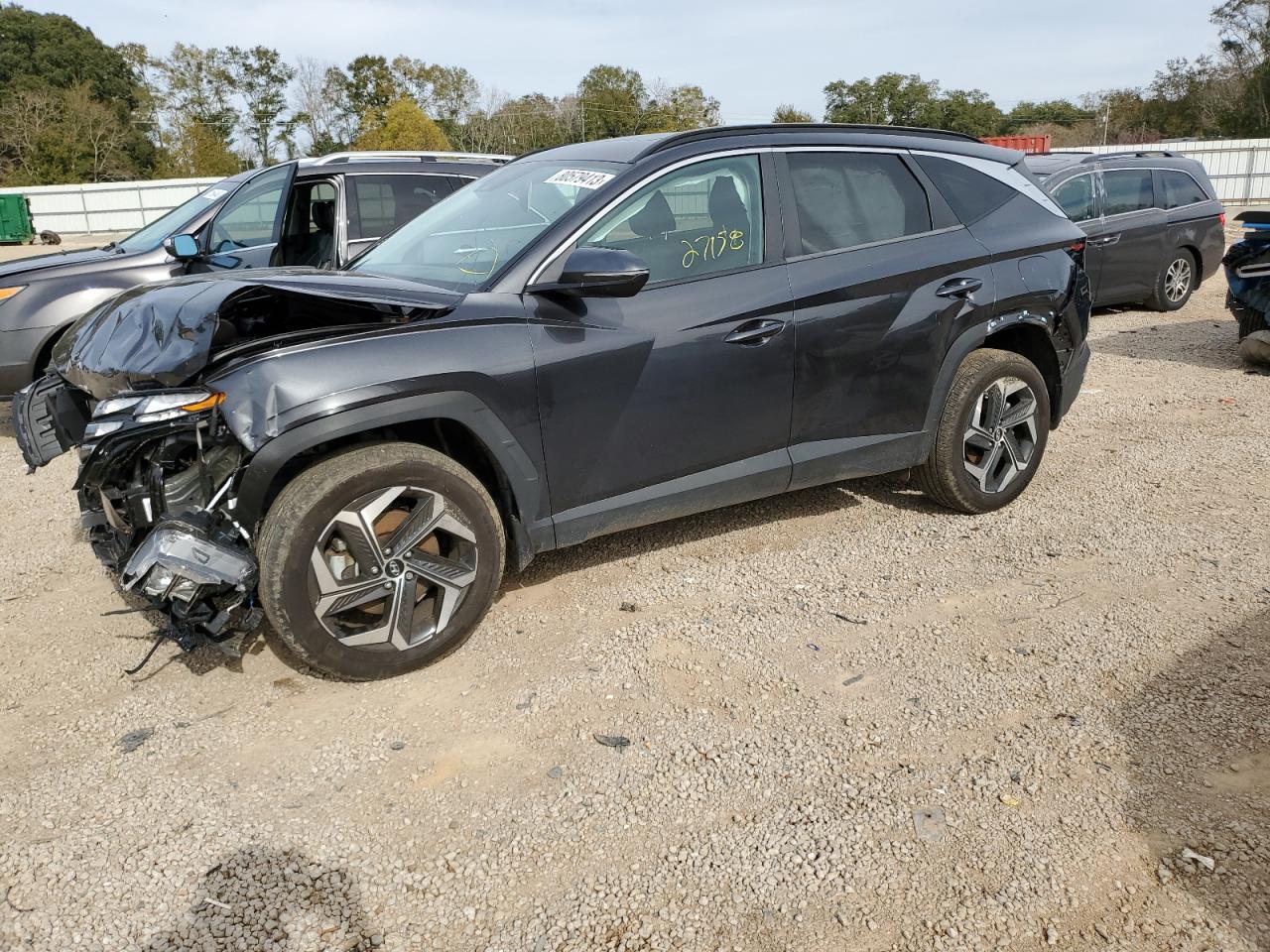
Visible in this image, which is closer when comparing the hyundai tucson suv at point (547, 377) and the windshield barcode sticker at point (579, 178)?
the hyundai tucson suv at point (547, 377)

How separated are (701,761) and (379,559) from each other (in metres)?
1.27

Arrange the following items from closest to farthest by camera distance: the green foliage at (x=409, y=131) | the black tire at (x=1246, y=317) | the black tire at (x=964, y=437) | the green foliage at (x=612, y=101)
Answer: the black tire at (x=964, y=437)
the black tire at (x=1246, y=317)
the green foliage at (x=409, y=131)
the green foliage at (x=612, y=101)

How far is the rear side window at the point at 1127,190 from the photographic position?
10.3 m

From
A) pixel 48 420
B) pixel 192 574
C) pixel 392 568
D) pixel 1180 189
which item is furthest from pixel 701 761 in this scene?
pixel 1180 189

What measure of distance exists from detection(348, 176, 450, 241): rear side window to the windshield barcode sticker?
3305mm

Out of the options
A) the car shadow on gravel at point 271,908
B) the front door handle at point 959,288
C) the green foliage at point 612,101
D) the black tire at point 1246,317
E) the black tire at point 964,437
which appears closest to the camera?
the car shadow on gravel at point 271,908

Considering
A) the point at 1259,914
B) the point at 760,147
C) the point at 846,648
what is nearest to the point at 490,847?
the point at 846,648

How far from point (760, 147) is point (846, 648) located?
2155 millimetres

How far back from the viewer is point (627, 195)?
374cm

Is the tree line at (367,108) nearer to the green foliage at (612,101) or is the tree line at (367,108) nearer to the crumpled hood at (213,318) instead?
the green foliage at (612,101)

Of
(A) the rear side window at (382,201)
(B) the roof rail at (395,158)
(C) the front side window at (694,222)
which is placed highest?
(B) the roof rail at (395,158)

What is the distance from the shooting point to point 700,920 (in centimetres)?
231

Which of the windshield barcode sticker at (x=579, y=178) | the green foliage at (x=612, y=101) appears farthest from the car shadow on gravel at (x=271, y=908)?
the green foliage at (x=612, y=101)

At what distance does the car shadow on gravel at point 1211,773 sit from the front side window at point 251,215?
663cm
